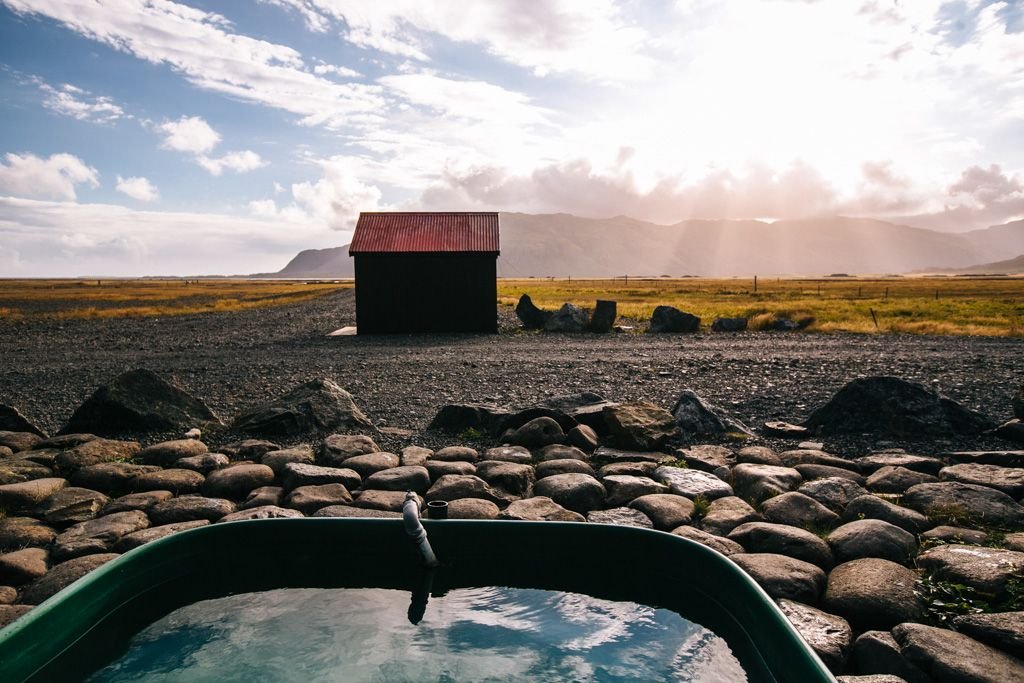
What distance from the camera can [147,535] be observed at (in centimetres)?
461

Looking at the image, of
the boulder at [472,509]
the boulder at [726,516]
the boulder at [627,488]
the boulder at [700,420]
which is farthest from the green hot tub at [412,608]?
the boulder at [700,420]

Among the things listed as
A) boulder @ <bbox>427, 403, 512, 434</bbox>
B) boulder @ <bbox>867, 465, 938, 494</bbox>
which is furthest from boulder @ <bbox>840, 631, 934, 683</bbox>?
boulder @ <bbox>427, 403, 512, 434</bbox>

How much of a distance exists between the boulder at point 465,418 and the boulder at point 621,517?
287cm

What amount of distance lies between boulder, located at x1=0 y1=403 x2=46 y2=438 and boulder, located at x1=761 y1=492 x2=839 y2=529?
829 cm

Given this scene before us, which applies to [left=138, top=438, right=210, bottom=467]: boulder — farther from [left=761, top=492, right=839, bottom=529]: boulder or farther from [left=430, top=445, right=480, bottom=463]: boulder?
[left=761, top=492, right=839, bottom=529]: boulder

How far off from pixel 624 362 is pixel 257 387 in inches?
313

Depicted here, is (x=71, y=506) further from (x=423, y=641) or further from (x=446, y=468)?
(x=423, y=641)

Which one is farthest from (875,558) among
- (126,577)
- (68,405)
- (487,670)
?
(68,405)

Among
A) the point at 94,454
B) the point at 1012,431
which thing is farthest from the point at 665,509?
the point at 94,454

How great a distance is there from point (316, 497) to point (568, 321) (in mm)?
17960

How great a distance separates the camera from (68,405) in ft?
34.0

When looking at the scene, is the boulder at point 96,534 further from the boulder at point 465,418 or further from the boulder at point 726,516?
the boulder at point 726,516

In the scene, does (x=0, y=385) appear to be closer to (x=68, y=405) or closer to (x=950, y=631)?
(x=68, y=405)

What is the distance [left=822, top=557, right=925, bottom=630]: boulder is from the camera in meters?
3.56
